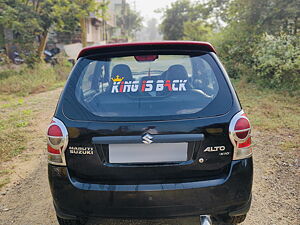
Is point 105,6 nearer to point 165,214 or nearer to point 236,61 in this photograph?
point 236,61

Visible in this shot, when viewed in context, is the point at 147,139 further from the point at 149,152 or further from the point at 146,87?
the point at 146,87

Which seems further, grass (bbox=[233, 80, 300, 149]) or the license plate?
grass (bbox=[233, 80, 300, 149])

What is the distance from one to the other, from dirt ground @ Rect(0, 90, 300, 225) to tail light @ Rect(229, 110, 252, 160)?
98 centimetres

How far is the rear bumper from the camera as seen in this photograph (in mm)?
1879

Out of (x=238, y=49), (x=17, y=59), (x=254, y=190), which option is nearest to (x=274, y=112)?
(x=254, y=190)

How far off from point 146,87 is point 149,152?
0.52 meters

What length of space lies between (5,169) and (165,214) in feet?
9.14

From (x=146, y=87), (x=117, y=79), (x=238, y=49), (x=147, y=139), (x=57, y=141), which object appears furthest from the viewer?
(x=238, y=49)

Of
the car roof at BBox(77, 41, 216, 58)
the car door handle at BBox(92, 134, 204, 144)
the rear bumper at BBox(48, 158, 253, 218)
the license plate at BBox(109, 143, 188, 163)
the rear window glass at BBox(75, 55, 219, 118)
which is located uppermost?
the car roof at BBox(77, 41, 216, 58)

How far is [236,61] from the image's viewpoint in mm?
10828

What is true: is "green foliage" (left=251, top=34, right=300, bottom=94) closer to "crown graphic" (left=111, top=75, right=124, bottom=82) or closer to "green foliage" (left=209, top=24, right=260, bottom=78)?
"green foliage" (left=209, top=24, right=260, bottom=78)

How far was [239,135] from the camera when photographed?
1928mm

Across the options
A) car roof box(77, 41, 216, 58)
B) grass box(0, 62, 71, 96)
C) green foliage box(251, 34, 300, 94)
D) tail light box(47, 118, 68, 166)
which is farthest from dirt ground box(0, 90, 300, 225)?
grass box(0, 62, 71, 96)

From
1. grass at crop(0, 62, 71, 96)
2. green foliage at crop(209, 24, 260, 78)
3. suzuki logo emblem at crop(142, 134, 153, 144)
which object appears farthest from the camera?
green foliage at crop(209, 24, 260, 78)
